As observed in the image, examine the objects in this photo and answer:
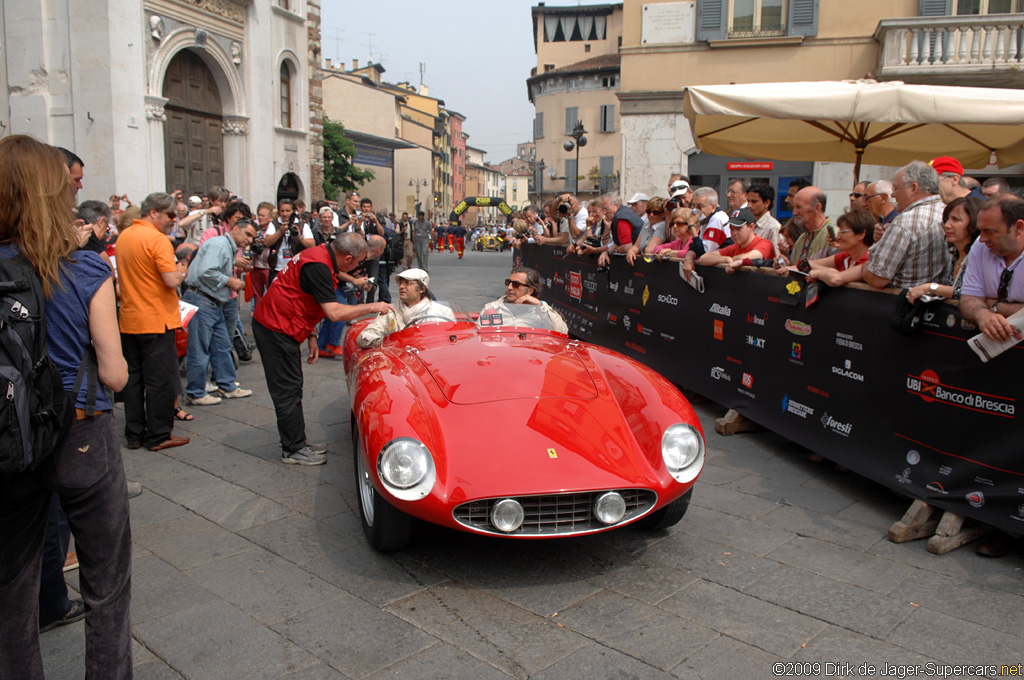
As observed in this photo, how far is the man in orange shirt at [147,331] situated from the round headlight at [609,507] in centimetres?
375

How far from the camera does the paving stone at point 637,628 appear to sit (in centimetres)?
287

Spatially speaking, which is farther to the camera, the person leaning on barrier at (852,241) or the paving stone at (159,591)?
the person leaning on barrier at (852,241)

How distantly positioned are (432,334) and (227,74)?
17399 millimetres

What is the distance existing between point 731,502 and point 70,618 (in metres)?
3.47

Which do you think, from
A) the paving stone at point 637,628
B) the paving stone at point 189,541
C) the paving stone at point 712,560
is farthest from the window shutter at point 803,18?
the paving stone at point 189,541

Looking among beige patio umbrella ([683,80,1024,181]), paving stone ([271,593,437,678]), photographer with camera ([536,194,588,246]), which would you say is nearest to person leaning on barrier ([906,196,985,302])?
beige patio umbrella ([683,80,1024,181])

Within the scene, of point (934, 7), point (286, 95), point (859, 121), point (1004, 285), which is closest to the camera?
point (1004, 285)

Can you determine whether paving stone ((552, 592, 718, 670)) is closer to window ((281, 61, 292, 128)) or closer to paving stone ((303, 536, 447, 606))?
paving stone ((303, 536, 447, 606))

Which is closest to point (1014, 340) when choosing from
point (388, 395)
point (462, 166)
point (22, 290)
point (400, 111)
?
point (388, 395)

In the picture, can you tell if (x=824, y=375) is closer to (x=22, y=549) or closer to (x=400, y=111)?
(x=22, y=549)

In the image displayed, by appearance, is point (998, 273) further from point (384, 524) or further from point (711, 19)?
point (711, 19)

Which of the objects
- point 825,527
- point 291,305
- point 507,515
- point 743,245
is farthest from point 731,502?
point 291,305

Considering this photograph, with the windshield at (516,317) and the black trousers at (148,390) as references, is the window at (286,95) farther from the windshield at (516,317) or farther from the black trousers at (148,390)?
the windshield at (516,317)

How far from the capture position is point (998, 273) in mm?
3734
